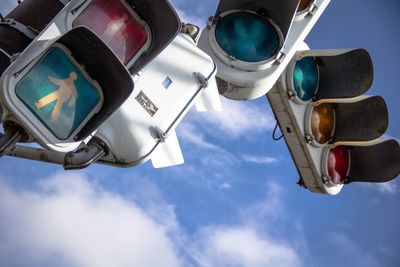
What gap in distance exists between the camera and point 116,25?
8.77 ft

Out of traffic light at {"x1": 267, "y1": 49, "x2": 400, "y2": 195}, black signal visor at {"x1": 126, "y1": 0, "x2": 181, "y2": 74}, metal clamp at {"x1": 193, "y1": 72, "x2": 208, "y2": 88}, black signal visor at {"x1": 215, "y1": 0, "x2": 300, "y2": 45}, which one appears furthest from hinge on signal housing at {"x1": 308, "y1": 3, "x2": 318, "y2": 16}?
black signal visor at {"x1": 126, "y1": 0, "x2": 181, "y2": 74}

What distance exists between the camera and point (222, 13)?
13.5 feet

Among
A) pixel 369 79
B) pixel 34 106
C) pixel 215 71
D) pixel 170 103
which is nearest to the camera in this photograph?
pixel 34 106

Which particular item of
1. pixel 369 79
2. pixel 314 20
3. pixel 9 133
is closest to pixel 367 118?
pixel 369 79

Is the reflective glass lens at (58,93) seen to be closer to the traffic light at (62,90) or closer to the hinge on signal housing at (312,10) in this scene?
the traffic light at (62,90)

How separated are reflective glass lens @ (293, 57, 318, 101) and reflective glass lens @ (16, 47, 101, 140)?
267cm

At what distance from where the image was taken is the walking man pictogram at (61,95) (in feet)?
7.81

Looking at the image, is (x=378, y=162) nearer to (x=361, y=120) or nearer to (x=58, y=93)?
(x=361, y=120)

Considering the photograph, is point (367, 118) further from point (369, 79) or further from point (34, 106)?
point (34, 106)

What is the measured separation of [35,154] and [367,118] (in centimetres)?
291

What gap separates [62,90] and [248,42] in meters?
1.93

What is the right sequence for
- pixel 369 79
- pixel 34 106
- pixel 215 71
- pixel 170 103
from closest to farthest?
1. pixel 34 106
2. pixel 170 103
3. pixel 215 71
4. pixel 369 79

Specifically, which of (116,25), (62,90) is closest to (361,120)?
(116,25)

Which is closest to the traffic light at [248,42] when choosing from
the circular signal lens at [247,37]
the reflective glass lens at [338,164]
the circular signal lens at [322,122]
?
the circular signal lens at [247,37]
